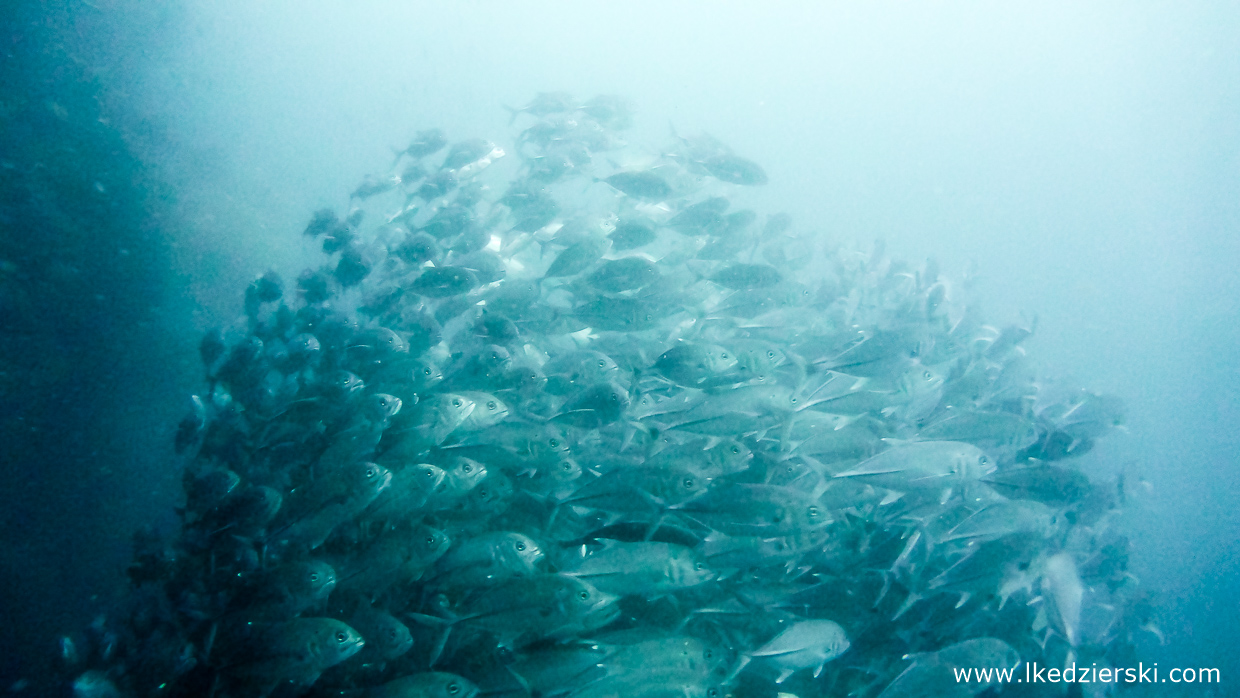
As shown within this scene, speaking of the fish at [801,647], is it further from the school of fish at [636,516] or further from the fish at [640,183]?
the fish at [640,183]

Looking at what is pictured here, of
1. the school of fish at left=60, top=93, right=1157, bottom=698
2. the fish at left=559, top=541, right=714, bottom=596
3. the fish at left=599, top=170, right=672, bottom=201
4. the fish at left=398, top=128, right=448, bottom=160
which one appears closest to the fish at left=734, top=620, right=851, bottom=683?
the school of fish at left=60, top=93, right=1157, bottom=698

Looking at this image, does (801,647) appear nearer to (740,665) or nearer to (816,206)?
(740,665)

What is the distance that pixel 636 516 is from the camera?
3.14 meters

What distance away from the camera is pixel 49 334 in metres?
8.62

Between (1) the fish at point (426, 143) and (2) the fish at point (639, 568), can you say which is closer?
(2) the fish at point (639, 568)

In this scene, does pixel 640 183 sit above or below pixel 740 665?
above

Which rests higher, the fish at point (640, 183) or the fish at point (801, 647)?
the fish at point (640, 183)

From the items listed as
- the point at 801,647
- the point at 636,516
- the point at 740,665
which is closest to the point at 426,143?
the point at 636,516

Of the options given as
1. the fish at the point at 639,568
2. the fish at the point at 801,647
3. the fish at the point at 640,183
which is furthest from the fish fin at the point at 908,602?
the fish at the point at 640,183

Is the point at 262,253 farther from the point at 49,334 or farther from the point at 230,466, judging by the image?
the point at 230,466

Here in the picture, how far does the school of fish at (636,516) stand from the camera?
290 cm

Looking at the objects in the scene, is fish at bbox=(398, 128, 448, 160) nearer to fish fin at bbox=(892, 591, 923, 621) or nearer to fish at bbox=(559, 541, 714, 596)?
fish at bbox=(559, 541, 714, 596)

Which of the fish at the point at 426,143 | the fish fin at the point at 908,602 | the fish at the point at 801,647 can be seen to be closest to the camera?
the fish at the point at 801,647

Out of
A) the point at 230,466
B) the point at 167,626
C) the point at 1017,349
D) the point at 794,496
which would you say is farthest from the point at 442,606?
the point at 1017,349
